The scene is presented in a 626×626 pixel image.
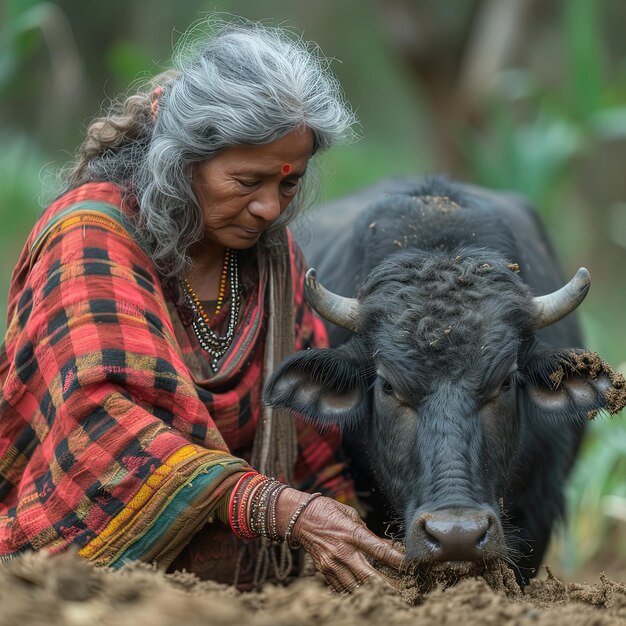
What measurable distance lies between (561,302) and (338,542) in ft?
3.84

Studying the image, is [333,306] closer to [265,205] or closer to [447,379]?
[265,205]

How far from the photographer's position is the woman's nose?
3713mm

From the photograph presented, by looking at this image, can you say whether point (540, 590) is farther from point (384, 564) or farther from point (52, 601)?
point (52, 601)

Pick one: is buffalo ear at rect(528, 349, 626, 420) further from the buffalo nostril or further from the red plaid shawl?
the red plaid shawl

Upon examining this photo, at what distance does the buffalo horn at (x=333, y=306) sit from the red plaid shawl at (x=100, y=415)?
0.45 meters

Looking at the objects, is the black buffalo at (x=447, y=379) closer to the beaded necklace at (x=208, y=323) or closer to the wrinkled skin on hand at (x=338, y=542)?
the wrinkled skin on hand at (x=338, y=542)

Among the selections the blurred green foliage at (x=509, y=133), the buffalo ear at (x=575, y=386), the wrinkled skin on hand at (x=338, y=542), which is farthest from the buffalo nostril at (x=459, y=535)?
the blurred green foliage at (x=509, y=133)

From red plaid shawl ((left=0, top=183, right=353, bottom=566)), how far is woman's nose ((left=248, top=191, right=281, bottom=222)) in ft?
1.28

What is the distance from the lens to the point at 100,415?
3.35 metres

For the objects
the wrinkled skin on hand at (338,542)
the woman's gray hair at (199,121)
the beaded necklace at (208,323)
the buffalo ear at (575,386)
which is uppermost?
the woman's gray hair at (199,121)

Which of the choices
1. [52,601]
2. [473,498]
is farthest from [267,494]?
[52,601]

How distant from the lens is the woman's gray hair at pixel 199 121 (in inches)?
140

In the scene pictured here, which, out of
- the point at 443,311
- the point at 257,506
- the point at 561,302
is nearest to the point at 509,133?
the point at 561,302

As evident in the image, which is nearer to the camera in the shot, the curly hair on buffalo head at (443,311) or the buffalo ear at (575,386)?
the curly hair on buffalo head at (443,311)
